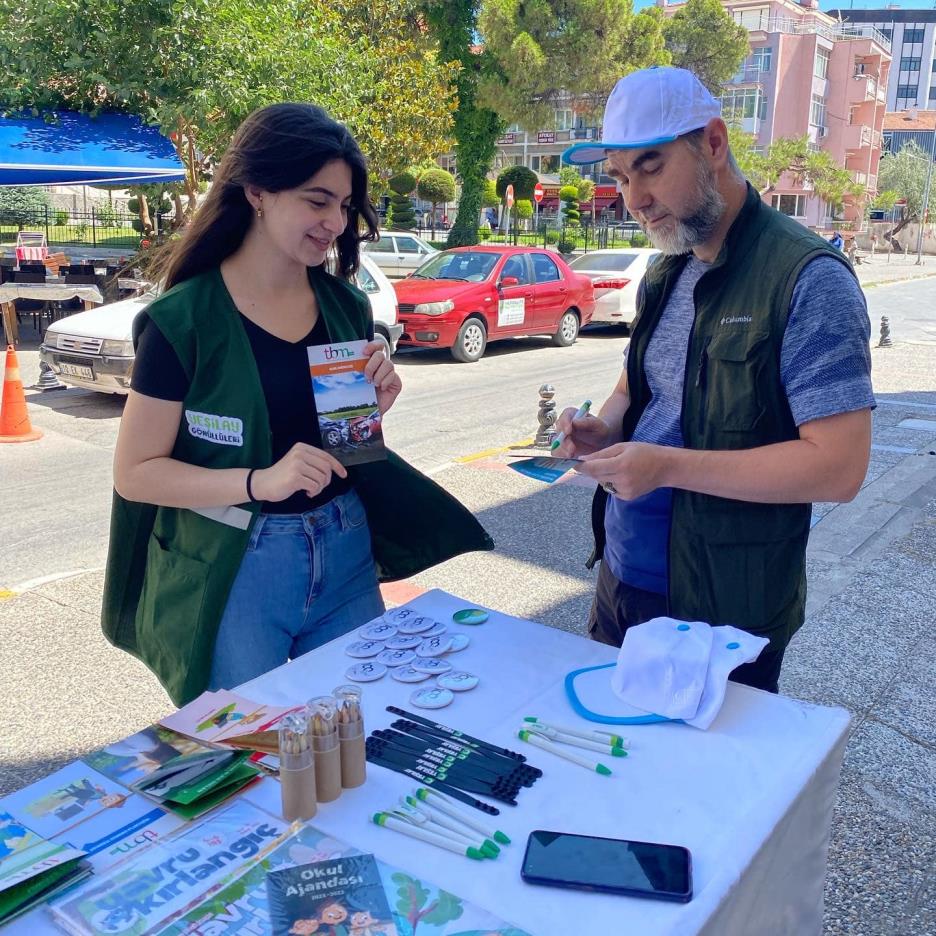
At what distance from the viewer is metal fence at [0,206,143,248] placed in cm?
2749

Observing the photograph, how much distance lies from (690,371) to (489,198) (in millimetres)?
41669

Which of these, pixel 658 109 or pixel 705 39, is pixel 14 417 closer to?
pixel 658 109

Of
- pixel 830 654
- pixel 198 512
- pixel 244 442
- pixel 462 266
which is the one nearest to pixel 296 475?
pixel 244 442

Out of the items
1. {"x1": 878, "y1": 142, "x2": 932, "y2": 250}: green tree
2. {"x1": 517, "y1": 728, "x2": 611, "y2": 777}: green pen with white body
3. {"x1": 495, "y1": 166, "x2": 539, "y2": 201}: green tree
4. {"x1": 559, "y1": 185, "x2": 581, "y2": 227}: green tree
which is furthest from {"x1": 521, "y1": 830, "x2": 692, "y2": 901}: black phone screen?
{"x1": 878, "y1": 142, "x2": 932, "y2": 250}: green tree

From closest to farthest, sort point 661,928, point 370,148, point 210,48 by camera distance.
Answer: point 661,928 < point 210,48 < point 370,148

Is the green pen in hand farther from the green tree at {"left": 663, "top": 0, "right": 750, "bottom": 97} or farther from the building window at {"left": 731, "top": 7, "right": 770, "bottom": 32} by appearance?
the building window at {"left": 731, "top": 7, "right": 770, "bottom": 32}

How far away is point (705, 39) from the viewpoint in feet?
110

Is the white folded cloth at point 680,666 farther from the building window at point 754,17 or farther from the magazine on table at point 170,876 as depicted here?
the building window at point 754,17

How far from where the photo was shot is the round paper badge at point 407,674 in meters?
1.92

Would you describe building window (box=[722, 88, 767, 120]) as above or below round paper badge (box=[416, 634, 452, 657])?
above

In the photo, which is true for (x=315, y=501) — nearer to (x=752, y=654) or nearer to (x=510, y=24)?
(x=752, y=654)

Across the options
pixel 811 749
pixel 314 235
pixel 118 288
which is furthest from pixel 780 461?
pixel 118 288

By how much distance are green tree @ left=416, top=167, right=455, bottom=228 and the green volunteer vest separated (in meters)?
39.3

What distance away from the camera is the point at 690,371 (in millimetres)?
2160
